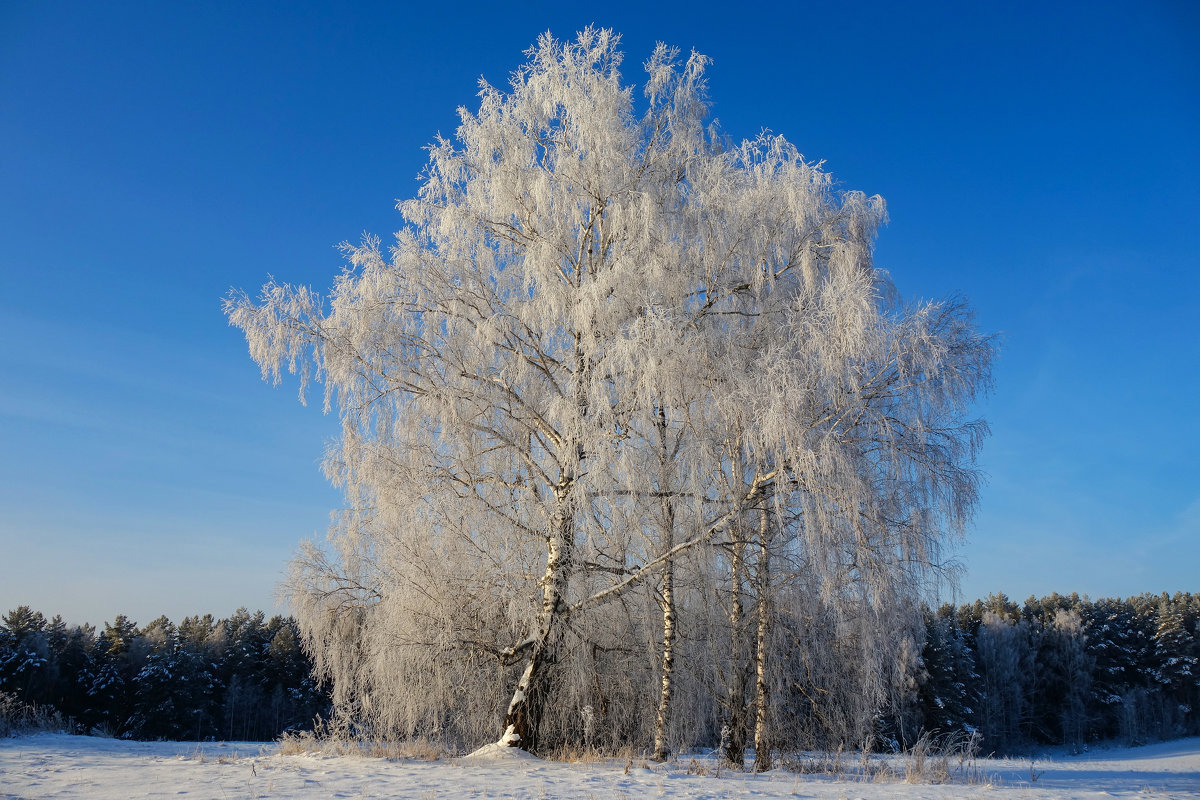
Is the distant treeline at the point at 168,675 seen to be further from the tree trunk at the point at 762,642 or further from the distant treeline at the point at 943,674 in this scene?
the tree trunk at the point at 762,642

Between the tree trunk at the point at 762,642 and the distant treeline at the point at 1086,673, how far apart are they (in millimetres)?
41675

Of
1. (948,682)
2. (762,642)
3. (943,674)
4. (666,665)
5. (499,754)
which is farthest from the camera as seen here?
(948,682)

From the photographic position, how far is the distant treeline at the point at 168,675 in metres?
34.6

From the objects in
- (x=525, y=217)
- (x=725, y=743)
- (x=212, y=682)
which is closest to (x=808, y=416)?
(x=725, y=743)

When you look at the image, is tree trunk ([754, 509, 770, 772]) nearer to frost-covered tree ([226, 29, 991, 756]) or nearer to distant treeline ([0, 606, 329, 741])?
frost-covered tree ([226, 29, 991, 756])

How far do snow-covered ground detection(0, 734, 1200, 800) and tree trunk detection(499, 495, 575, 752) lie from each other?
0.78 meters

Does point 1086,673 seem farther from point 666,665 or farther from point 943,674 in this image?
point 666,665

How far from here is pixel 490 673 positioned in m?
10.9

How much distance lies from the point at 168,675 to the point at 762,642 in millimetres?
35193

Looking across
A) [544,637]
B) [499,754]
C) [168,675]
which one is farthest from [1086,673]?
[168,675]

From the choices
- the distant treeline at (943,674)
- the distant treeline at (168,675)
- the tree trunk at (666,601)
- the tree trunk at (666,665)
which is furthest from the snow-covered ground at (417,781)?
the distant treeline at (168,675)

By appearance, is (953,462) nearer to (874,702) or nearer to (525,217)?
(874,702)

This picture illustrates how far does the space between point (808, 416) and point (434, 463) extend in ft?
17.6

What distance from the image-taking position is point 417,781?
23.0ft
